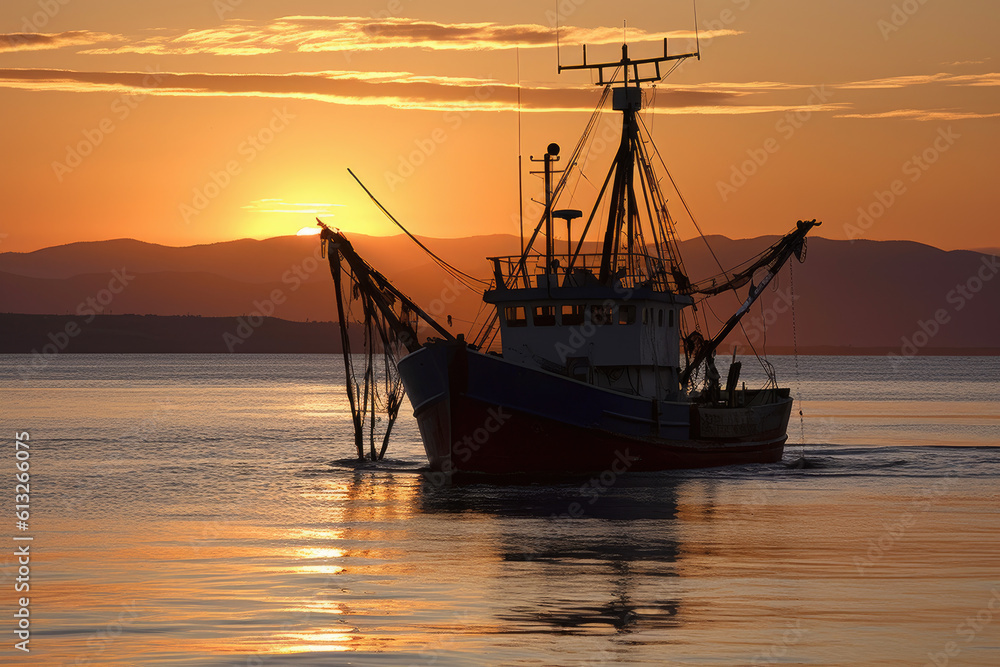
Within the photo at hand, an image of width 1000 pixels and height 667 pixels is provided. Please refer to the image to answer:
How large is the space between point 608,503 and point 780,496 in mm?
6160

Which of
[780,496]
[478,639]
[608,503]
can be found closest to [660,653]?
[478,639]

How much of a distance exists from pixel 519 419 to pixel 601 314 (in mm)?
4538

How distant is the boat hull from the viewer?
107 ft

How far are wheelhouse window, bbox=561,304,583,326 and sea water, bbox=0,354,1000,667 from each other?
469 centimetres

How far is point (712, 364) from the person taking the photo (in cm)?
4462

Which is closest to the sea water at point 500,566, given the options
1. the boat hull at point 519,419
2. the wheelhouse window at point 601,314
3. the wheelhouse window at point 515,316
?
the boat hull at point 519,419

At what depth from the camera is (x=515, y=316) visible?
118ft

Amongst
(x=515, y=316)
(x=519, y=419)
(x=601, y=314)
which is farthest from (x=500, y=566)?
(x=515, y=316)

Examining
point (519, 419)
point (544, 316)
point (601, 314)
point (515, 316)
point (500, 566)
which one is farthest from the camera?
point (515, 316)

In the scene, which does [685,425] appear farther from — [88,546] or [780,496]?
[88,546]

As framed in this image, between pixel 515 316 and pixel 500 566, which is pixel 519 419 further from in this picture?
pixel 500 566

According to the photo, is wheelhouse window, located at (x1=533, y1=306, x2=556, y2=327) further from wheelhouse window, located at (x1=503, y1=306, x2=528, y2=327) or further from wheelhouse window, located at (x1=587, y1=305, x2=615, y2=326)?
wheelhouse window, located at (x1=587, y1=305, x2=615, y2=326)

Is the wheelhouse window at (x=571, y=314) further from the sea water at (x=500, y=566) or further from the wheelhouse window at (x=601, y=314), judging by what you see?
the sea water at (x=500, y=566)

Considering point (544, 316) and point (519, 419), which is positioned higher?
point (544, 316)
